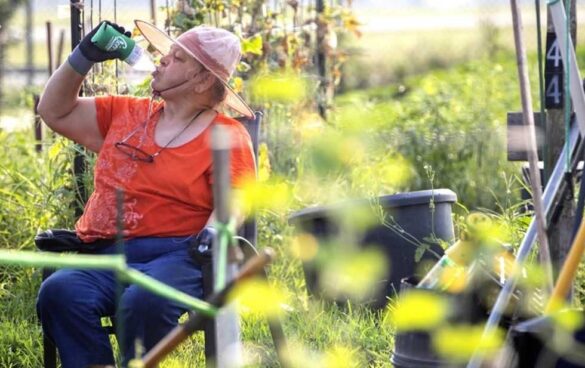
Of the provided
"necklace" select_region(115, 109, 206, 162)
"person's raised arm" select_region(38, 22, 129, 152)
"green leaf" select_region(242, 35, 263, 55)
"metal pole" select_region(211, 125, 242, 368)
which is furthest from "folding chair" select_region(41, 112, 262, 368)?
"green leaf" select_region(242, 35, 263, 55)

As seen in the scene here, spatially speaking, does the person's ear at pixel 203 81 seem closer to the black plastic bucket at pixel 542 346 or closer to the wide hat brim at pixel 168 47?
the wide hat brim at pixel 168 47

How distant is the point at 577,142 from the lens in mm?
3266

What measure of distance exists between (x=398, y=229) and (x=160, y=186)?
1058mm

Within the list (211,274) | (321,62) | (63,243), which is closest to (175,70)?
(63,243)

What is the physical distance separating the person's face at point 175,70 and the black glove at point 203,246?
0.59 metres

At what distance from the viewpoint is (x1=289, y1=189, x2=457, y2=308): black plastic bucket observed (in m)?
4.30

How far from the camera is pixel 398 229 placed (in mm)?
4273


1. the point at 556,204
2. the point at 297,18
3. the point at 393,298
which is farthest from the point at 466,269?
the point at 297,18

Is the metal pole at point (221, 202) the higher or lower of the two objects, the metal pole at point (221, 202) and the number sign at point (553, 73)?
the lower

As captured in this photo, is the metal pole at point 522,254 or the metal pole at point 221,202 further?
the metal pole at point 522,254

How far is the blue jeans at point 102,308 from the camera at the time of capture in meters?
3.23

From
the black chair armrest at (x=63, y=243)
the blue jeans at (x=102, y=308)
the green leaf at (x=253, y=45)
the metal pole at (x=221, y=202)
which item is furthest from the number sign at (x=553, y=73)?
the metal pole at (x=221, y=202)

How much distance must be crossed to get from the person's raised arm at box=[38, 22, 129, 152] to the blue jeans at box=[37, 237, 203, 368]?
0.49m

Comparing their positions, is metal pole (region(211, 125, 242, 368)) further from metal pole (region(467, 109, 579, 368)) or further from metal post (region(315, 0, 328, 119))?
metal post (region(315, 0, 328, 119))
